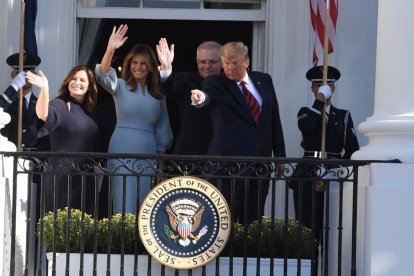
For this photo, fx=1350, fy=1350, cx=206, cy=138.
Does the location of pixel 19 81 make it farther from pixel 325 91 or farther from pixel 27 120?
pixel 325 91

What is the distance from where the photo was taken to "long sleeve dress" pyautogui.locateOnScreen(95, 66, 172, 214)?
10266mm

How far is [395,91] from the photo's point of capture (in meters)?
9.31

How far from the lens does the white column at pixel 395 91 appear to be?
9.22 metres

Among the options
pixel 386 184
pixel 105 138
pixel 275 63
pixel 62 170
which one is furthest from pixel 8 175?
pixel 275 63

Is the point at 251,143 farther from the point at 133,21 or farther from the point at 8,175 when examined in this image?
the point at 133,21

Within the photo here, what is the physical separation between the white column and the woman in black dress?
216 cm

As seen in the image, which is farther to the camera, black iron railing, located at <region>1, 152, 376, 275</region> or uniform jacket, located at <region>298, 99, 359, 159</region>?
uniform jacket, located at <region>298, 99, 359, 159</region>

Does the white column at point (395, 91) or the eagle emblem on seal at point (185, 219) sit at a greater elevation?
the white column at point (395, 91)

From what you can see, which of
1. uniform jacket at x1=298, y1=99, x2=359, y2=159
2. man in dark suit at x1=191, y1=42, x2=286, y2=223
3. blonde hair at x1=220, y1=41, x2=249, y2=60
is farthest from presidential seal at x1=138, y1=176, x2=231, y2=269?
uniform jacket at x1=298, y1=99, x2=359, y2=159

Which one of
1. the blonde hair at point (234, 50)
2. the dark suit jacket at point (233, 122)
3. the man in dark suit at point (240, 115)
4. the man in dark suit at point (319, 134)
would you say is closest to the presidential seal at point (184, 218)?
the man in dark suit at point (240, 115)

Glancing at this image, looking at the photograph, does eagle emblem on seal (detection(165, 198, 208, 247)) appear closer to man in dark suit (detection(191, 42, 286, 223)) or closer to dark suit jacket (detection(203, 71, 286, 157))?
man in dark suit (detection(191, 42, 286, 223))

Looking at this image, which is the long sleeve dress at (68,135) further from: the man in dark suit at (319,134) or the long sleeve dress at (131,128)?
the man in dark suit at (319,134)

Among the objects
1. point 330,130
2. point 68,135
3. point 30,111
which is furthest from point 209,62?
point 30,111

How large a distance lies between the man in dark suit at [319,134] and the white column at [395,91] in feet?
2.90
